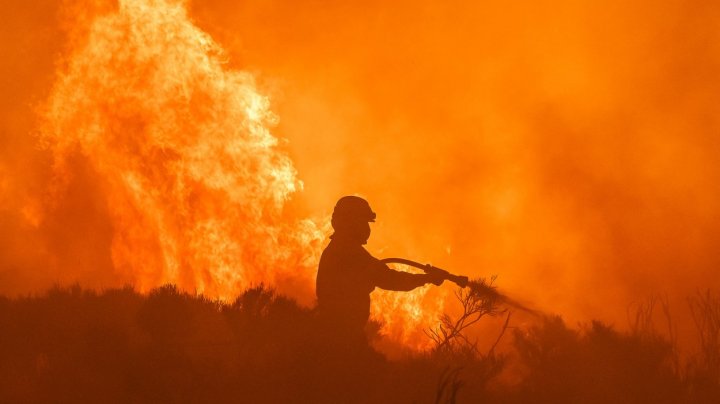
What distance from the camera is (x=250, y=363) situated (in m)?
6.33

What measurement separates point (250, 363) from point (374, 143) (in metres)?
11.1

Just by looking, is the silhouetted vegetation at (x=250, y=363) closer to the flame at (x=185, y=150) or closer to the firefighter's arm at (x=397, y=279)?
the firefighter's arm at (x=397, y=279)

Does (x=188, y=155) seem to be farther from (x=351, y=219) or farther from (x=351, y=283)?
(x=351, y=283)

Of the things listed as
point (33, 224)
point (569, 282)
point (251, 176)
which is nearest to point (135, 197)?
point (251, 176)

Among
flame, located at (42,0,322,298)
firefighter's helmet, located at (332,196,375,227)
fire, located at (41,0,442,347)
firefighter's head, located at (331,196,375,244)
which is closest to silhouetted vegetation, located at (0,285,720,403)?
firefighter's head, located at (331,196,375,244)

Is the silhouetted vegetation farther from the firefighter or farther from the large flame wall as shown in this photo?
the large flame wall

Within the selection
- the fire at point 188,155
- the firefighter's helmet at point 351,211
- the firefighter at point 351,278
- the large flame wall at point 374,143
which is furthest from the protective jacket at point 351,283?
the fire at point 188,155

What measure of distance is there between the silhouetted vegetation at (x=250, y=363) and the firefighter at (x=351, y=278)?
274mm

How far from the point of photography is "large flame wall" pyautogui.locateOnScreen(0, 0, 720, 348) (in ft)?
42.6

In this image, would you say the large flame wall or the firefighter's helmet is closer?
the firefighter's helmet

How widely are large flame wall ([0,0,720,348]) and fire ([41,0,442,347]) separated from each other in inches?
1.5

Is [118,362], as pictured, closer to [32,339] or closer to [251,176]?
[32,339]

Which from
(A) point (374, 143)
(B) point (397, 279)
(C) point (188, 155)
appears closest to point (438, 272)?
(B) point (397, 279)

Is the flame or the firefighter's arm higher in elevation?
the flame
